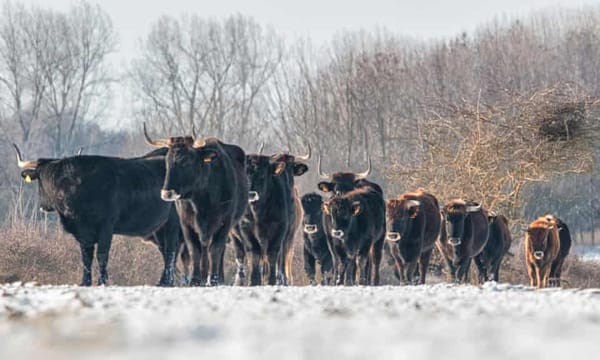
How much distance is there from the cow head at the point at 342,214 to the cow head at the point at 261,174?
1403 mm

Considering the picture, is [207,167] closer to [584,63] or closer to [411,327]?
[411,327]

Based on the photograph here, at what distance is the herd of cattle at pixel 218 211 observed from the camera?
17.1 meters

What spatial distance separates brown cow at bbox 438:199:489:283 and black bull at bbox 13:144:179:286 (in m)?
7.68

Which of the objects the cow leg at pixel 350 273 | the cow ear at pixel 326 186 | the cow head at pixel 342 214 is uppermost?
the cow ear at pixel 326 186

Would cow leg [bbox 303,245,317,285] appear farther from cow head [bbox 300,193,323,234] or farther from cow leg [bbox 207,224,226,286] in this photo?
cow leg [bbox 207,224,226,286]

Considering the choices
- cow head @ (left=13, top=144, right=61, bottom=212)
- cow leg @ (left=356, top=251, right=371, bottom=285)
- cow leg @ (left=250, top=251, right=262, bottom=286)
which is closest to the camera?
cow head @ (left=13, top=144, right=61, bottom=212)

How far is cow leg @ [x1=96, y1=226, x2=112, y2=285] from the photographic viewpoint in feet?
56.5

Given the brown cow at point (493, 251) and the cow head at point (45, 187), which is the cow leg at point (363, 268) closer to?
the cow head at point (45, 187)

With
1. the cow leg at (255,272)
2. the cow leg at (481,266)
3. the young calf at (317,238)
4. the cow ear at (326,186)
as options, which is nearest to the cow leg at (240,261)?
the cow leg at (255,272)

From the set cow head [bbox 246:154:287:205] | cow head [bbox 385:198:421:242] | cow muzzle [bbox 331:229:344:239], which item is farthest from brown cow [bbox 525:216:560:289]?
cow head [bbox 246:154:287:205]

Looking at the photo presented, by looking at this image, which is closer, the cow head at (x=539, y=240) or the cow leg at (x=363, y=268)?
the cow leg at (x=363, y=268)

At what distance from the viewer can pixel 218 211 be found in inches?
674

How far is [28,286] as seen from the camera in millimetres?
13641

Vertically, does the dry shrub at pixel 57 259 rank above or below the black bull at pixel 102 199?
below
